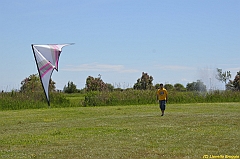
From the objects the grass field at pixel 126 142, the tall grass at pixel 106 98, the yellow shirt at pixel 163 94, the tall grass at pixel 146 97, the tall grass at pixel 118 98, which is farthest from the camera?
the tall grass at pixel 146 97

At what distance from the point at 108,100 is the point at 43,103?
4.75 meters

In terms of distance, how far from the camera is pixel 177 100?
31688mm

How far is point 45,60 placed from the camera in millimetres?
10625

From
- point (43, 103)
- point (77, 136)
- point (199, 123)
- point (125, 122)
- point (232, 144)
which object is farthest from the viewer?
point (43, 103)

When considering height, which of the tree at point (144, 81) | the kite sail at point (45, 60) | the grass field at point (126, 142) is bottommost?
the grass field at point (126, 142)

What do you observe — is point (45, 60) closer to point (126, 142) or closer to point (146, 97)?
point (126, 142)

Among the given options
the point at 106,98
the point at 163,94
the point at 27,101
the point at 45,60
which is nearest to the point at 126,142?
the point at 45,60

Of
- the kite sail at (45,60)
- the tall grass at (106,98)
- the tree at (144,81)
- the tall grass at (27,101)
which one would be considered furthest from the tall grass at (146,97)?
the tree at (144,81)

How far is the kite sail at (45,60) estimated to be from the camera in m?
10.3

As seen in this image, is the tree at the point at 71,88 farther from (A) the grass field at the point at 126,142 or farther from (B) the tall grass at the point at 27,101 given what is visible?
(A) the grass field at the point at 126,142

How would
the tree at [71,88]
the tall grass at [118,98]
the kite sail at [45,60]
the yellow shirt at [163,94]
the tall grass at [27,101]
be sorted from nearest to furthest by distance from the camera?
the kite sail at [45,60], the yellow shirt at [163,94], the tall grass at [27,101], the tall grass at [118,98], the tree at [71,88]

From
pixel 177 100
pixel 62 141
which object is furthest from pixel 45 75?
pixel 177 100

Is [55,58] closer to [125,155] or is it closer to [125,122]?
[125,155]

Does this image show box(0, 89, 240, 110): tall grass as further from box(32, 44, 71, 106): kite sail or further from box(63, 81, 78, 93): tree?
box(63, 81, 78, 93): tree
